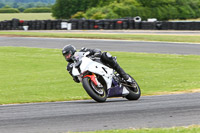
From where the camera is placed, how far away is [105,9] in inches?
2228

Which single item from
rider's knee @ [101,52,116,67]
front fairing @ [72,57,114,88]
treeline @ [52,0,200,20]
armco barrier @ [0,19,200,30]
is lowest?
armco barrier @ [0,19,200,30]

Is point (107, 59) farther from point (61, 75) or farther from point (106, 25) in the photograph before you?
point (106, 25)

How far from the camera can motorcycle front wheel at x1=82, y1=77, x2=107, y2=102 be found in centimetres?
887

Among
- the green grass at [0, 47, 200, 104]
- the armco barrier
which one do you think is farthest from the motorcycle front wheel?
the armco barrier

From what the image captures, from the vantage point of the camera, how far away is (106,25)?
151ft

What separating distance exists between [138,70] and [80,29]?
29877 mm

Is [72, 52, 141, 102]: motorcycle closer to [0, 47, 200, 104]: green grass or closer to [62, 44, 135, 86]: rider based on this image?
[62, 44, 135, 86]: rider

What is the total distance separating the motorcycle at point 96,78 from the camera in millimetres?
8977

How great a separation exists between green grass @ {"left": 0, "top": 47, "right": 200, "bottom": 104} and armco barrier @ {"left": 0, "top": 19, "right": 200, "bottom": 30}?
57.6 feet

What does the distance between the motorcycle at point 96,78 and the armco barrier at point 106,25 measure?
106ft

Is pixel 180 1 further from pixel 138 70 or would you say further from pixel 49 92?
pixel 49 92

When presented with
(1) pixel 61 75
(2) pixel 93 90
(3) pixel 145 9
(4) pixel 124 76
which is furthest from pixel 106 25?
(2) pixel 93 90

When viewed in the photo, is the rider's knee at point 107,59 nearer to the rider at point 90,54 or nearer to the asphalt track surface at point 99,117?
the rider at point 90,54

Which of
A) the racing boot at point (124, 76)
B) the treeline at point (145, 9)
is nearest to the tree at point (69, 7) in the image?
the treeline at point (145, 9)
